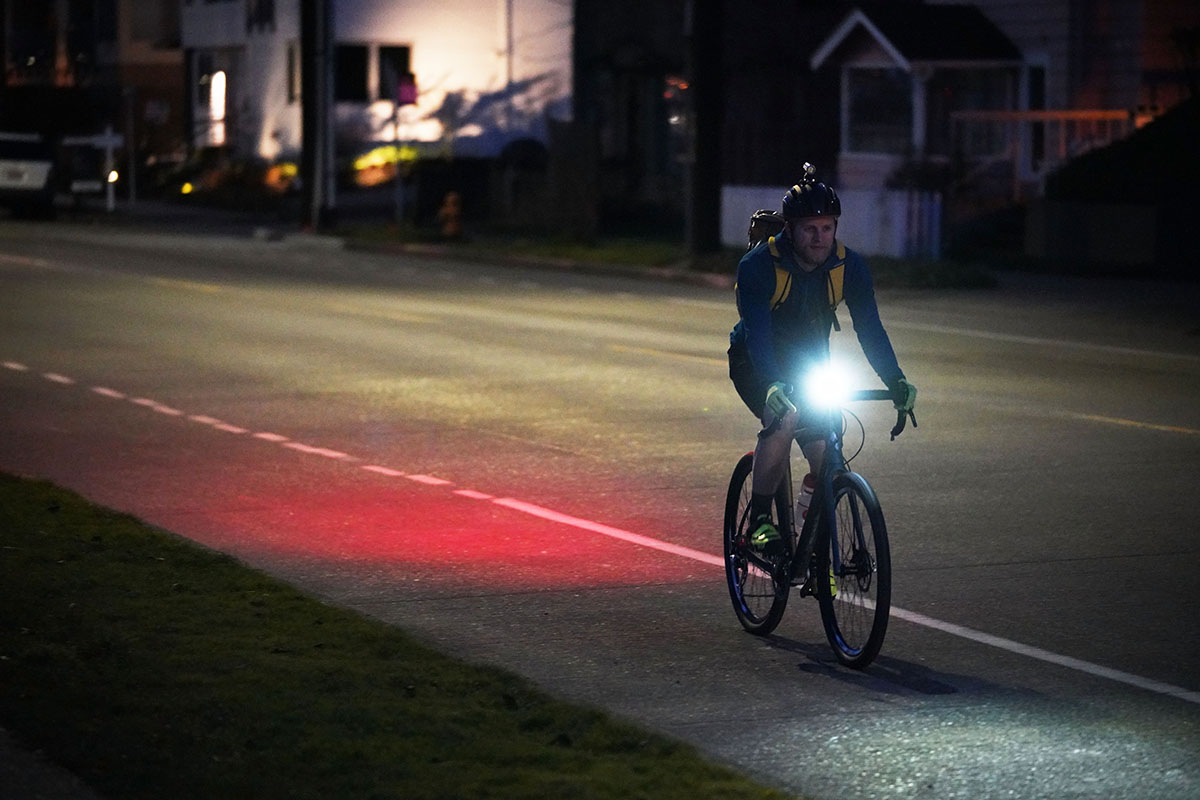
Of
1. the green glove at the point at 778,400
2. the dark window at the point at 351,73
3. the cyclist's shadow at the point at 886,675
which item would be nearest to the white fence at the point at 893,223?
the cyclist's shadow at the point at 886,675

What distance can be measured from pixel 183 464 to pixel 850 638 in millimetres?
5766

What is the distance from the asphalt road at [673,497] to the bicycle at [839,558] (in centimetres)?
16

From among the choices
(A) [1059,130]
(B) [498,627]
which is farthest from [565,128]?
(B) [498,627]

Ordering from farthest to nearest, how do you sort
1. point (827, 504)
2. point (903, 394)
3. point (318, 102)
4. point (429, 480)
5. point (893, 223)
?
Result: point (318, 102)
point (893, 223)
point (429, 480)
point (827, 504)
point (903, 394)

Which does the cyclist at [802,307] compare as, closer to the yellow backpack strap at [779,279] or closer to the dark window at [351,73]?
the yellow backpack strap at [779,279]

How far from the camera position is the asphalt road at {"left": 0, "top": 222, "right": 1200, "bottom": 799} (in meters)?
6.73

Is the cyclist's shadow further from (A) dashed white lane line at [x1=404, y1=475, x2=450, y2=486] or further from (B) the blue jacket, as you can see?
(A) dashed white lane line at [x1=404, y1=475, x2=450, y2=486]

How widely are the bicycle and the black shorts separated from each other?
0.15 feet

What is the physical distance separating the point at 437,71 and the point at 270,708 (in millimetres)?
47048

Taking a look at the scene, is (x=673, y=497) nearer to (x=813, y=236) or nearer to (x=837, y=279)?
(x=837, y=279)

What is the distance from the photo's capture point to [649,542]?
9.81 meters

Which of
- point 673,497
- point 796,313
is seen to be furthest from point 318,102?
point 796,313

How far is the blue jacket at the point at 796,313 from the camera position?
7.40 m

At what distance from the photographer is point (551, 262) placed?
3073 centimetres
